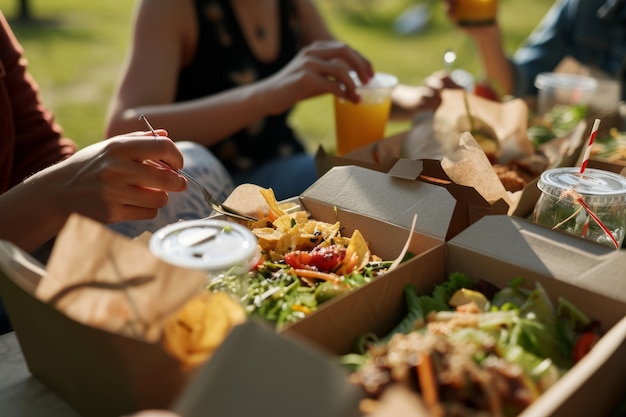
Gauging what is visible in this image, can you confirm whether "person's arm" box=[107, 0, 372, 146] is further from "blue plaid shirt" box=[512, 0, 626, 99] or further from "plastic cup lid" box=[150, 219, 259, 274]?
"blue plaid shirt" box=[512, 0, 626, 99]

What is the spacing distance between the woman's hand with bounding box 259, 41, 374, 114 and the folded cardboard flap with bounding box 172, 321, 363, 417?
3.96ft

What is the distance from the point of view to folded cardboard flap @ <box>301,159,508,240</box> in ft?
3.99

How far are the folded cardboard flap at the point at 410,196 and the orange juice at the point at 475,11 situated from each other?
43.6 inches

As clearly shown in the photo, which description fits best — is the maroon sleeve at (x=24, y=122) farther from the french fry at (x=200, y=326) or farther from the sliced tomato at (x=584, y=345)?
the sliced tomato at (x=584, y=345)

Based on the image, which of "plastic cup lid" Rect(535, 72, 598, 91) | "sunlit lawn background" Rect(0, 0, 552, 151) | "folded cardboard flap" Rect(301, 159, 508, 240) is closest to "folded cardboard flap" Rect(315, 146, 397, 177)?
"folded cardboard flap" Rect(301, 159, 508, 240)

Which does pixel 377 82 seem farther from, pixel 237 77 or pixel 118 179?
pixel 118 179

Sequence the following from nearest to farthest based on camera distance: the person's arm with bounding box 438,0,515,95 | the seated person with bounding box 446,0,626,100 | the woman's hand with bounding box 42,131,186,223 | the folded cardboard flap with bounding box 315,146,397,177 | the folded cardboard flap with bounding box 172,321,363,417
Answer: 1. the folded cardboard flap with bounding box 172,321,363,417
2. the woman's hand with bounding box 42,131,186,223
3. the folded cardboard flap with bounding box 315,146,397,177
4. the person's arm with bounding box 438,0,515,95
5. the seated person with bounding box 446,0,626,100

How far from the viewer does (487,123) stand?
1.81 meters

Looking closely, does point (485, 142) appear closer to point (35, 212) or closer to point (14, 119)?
point (35, 212)

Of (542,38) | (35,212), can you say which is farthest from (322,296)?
(542,38)

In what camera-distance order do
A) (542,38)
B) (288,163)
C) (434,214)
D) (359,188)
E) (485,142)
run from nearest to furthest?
1. (434,214)
2. (359,188)
3. (485,142)
4. (288,163)
5. (542,38)

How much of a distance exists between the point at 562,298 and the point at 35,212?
3.30ft

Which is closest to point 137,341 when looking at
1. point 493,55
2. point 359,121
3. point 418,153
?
point 418,153

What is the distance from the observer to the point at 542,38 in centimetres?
289
